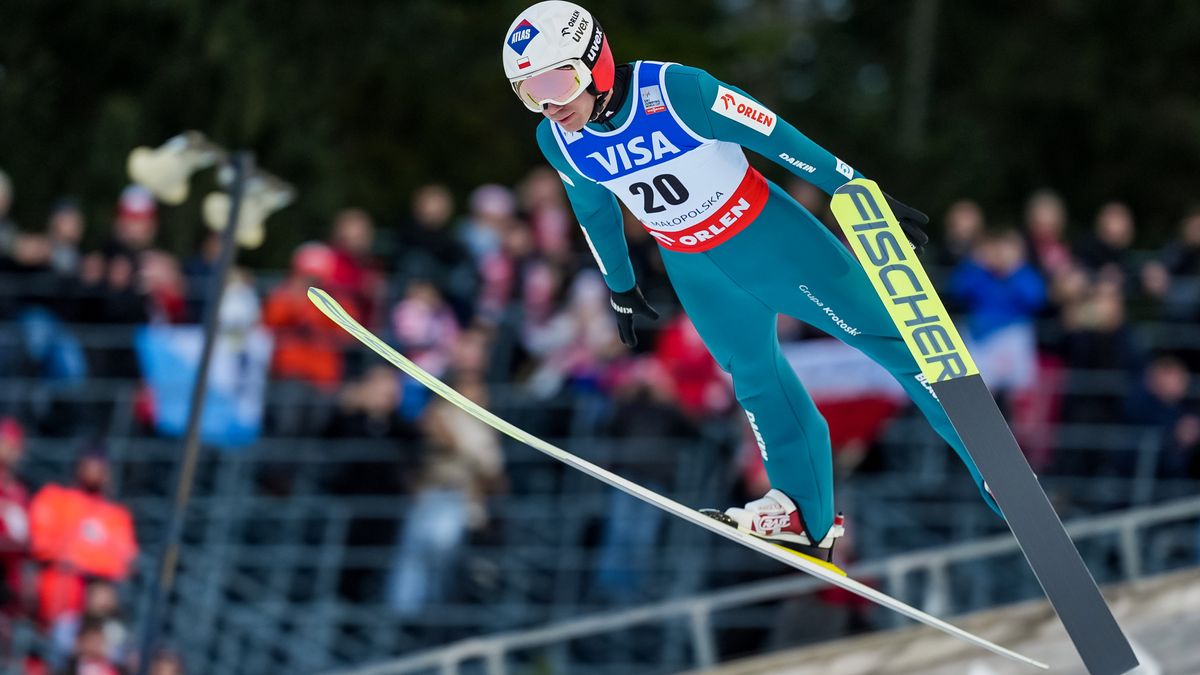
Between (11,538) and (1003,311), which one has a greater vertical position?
(1003,311)

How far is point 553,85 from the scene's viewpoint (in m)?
4.22

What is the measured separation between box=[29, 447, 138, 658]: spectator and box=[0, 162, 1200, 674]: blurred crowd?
0.82 m

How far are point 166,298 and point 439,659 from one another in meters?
2.46

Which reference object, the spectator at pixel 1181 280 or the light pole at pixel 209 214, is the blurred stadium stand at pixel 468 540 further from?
the light pole at pixel 209 214

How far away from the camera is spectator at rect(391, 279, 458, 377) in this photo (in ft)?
25.4

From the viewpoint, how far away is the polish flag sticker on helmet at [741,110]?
4246 mm

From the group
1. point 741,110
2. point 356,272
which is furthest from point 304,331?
point 741,110

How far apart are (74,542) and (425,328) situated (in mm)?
1765

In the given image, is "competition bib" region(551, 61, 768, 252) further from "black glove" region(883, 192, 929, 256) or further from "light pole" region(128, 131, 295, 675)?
"light pole" region(128, 131, 295, 675)

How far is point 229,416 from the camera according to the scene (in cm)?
788

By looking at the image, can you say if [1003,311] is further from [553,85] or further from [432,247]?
[553,85]

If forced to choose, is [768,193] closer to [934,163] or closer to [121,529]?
[121,529]

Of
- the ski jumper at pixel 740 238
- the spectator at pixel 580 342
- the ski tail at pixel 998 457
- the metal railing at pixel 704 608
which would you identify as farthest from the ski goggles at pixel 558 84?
the spectator at pixel 580 342

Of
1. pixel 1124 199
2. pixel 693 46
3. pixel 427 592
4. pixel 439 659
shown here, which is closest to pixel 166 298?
pixel 427 592
